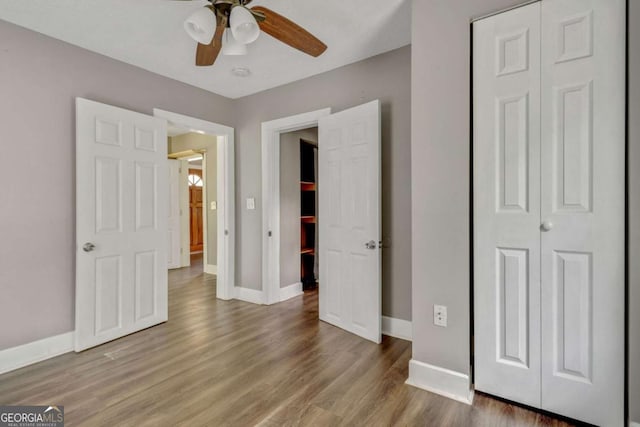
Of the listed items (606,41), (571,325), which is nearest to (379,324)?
(571,325)

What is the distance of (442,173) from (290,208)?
8.00 feet

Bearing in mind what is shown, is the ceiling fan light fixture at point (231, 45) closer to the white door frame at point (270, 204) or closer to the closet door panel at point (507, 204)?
the closet door panel at point (507, 204)

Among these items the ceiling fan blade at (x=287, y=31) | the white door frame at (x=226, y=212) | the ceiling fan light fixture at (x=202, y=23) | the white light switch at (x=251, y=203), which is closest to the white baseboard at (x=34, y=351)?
the white door frame at (x=226, y=212)

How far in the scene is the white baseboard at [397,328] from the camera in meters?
2.76

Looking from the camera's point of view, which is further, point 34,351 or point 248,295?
point 248,295

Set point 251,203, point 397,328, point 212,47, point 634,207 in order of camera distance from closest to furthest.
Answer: point 634,207
point 212,47
point 397,328
point 251,203

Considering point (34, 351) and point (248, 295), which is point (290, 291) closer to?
point (248, 295)

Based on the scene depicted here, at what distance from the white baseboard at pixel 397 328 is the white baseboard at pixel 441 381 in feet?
2.32

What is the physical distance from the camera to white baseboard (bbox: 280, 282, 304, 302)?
394cm

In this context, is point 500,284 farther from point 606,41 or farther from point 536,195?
point 606,41

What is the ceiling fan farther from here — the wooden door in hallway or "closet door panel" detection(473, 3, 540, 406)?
the wooden door in hallway

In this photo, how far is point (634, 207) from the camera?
150 centimetres

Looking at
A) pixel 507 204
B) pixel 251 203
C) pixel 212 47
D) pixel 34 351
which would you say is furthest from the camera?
pixel 251 203

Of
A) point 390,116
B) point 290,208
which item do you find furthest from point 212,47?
point 290,208
